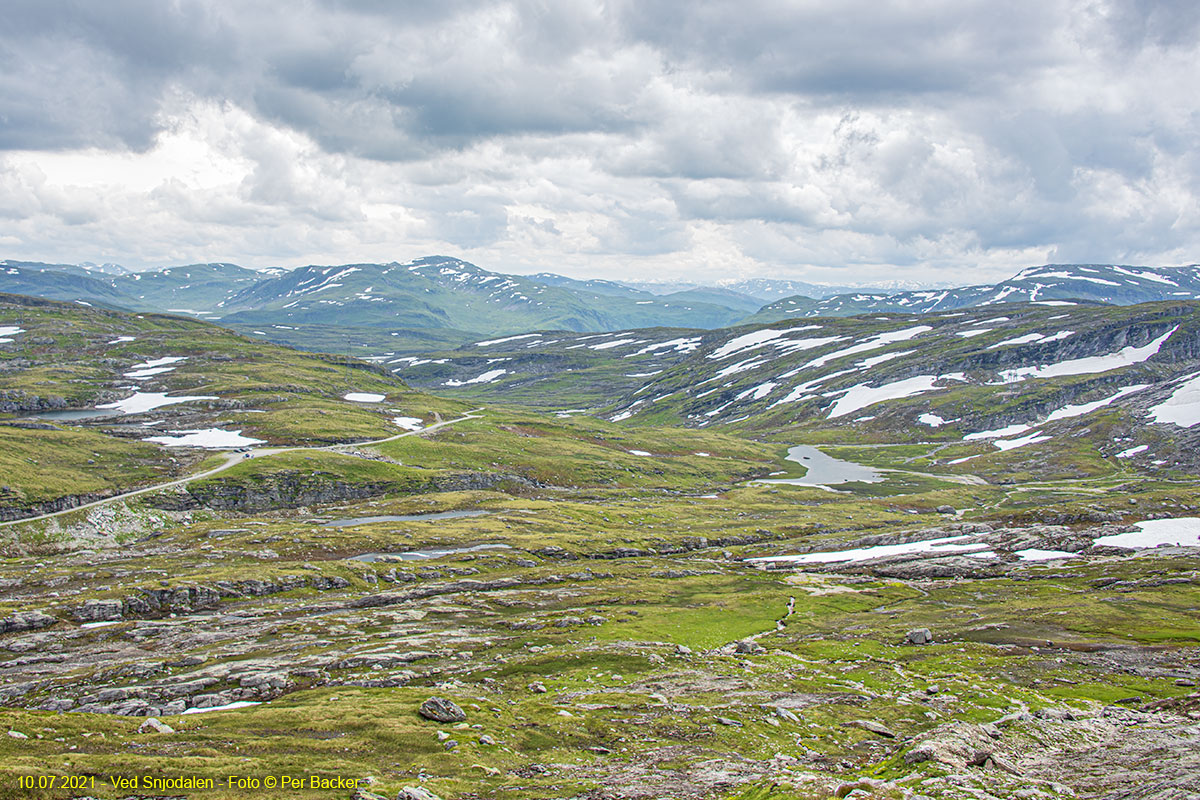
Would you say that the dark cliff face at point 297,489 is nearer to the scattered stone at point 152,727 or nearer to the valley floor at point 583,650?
the valley floor at point 583,650

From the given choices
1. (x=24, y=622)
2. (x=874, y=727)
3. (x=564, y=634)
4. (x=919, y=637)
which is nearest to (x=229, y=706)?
(x=564, y=634)

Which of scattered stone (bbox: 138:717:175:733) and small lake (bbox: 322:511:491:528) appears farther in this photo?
small lake (bbox: 322:511:491:528)

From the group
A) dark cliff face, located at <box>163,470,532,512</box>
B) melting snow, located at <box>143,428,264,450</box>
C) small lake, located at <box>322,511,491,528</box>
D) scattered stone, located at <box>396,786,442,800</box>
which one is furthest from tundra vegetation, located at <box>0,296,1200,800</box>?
melting snow, located at <box>143,428,264,450</box>

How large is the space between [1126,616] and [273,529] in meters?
114

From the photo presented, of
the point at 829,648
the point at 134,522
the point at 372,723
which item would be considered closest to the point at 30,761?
the point at 372,723

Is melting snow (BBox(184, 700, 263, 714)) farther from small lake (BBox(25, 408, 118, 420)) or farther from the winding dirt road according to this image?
small lake (BBox(25, 408, 118, 420))

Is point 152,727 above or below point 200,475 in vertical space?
above

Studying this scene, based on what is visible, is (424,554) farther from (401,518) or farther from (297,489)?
(297,489)

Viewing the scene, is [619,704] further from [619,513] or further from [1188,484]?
[1188,484]

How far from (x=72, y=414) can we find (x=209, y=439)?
5814 cm

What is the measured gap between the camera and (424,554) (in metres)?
102

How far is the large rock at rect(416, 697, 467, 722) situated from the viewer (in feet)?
132

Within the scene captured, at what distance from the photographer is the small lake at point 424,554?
97387 mm

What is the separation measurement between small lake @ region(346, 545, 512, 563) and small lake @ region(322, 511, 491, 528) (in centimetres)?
1971
